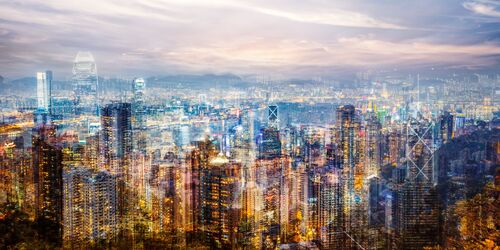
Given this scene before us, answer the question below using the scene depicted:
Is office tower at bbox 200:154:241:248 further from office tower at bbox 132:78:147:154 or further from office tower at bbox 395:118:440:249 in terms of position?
office tower at bbox 395:118:440:249

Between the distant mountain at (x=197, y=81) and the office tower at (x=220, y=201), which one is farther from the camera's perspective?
Result: the distant mountain at (x=197, y=81)

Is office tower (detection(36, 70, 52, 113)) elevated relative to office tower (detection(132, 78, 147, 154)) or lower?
elevated

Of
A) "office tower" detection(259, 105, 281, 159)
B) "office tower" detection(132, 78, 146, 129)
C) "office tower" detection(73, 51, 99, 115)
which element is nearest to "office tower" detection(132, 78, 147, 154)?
"office tower" detection(132, 78, 146, 129)

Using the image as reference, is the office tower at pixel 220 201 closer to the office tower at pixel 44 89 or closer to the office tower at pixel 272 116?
the office tower at pixel 272 116

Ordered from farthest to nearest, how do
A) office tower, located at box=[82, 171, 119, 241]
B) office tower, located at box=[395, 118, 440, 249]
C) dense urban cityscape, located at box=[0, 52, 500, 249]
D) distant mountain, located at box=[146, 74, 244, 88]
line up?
distant mountain, located at box=[146, 74, 244, 88] < office tower, located at box=[82, 171, 119, 241] < dense urban cityscape, located at box=[0, 52, 500, 249] < office tower, located at box=[395, 118, 440, 249]

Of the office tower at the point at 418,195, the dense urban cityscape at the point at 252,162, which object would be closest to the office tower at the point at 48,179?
the dense urban cityscape at the point at 252,162

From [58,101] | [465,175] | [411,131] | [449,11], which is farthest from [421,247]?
[58,101]

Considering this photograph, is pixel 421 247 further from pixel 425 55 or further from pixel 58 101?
pixel 58 101
